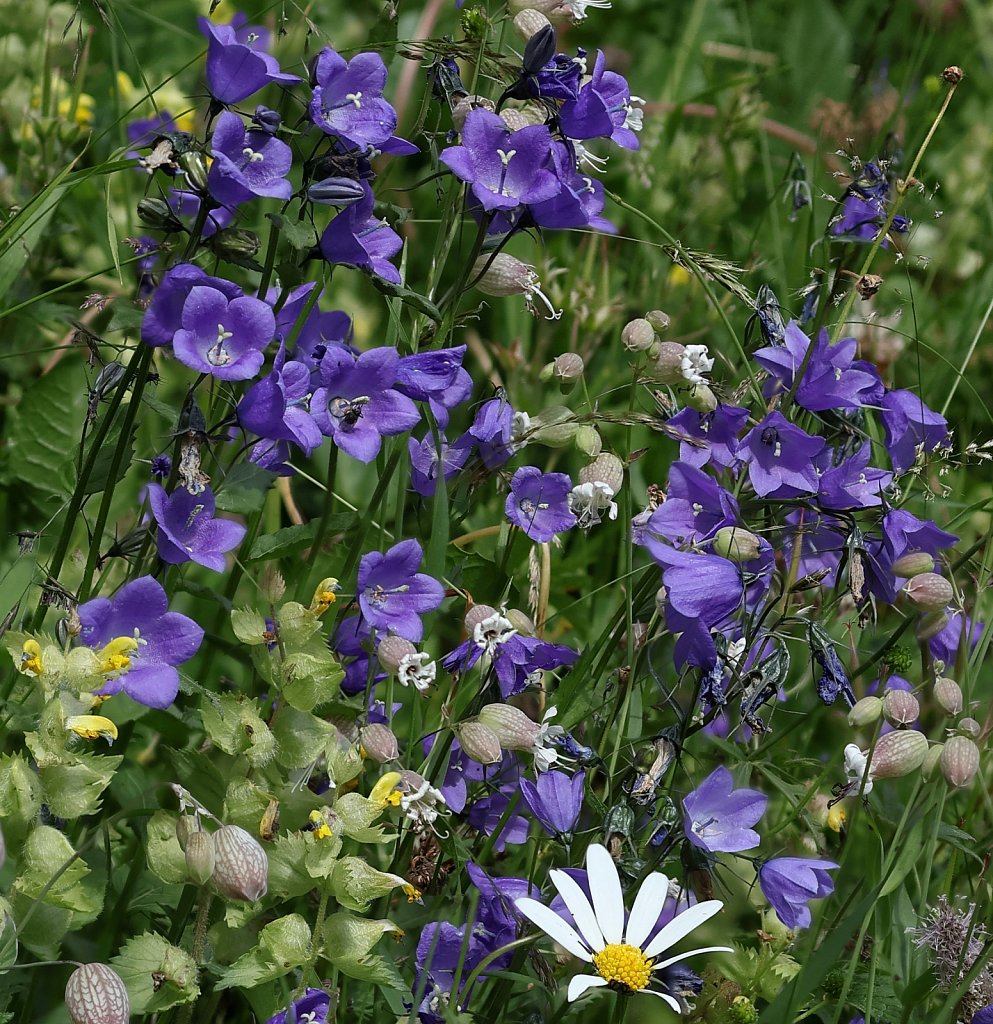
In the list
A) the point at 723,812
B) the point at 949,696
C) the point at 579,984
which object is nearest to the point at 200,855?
the point at 579,984

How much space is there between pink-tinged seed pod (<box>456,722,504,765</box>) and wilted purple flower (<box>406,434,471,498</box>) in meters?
0.35

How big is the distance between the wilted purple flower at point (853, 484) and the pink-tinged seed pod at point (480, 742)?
1.56 ft

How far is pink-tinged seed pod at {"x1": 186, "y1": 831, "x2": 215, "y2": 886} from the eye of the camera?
113 cm

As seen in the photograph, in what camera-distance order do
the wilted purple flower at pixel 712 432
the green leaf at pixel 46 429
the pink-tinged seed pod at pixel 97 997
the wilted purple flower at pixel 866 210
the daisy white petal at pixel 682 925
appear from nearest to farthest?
the pink-tinged seed pod at pixel 97 997 → the daisy white petal at pixel 682 925 → the wilted purple flower at pixel 712 432 → the wilted purple flower at pixel 866 210 → the green leaf at pixel 46 429

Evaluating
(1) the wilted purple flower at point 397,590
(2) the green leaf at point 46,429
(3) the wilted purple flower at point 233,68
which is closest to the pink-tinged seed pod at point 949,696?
(1) the wilted purple flower at point 397,590

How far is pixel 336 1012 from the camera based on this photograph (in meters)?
1.42

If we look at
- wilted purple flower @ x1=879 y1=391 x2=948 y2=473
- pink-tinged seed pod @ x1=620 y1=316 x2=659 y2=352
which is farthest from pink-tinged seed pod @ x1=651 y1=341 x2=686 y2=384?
wilted purple flower @ x1=879 y1=391 x2=948 y2=473

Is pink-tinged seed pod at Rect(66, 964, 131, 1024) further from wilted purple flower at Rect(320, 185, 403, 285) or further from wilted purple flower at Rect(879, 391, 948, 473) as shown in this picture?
wilted purple flower at Rect(879, 391, 948, 473)

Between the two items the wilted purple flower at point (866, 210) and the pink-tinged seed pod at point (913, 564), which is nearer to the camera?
the pink-tinged seed pod at point (913, 564)

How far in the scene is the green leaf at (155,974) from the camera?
118 centimetres

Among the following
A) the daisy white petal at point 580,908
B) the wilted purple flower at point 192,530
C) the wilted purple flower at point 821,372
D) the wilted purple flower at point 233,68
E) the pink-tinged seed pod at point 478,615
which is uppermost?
the wilted purple flower at point 233,68

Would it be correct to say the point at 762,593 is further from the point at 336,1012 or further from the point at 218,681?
the point at 218,681

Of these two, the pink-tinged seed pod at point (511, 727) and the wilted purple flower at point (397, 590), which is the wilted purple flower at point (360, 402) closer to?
the wilted purple flower at point (397, 590)

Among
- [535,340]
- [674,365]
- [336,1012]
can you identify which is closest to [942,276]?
[535,340]
